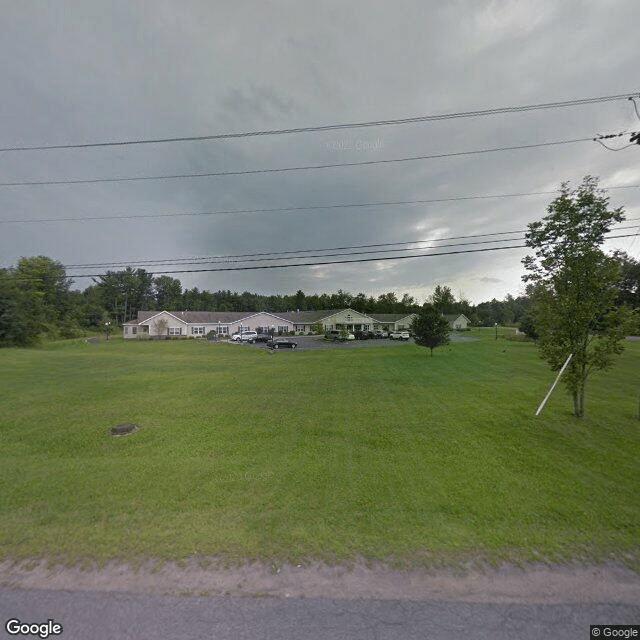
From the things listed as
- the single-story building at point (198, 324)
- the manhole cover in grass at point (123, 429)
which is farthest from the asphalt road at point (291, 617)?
the single-story building at point (198, 324)

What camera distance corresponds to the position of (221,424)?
752cm

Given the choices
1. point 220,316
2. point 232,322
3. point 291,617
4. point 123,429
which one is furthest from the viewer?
point 220,316

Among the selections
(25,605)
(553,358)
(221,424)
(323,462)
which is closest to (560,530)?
(323,462)

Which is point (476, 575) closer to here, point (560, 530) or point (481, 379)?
point (560, 530)

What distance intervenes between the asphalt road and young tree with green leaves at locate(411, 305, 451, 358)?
21.2 metres

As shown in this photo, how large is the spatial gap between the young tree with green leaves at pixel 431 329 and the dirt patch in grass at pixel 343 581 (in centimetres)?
2072

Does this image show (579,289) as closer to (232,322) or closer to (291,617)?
(291,617)

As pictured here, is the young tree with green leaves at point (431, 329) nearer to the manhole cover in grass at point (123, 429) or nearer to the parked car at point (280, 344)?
the parked car at point (280, 344)

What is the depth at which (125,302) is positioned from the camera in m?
78.4

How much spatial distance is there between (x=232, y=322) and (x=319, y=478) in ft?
163

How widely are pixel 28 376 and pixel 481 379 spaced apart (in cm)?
2059

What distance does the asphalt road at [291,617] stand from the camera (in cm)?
234

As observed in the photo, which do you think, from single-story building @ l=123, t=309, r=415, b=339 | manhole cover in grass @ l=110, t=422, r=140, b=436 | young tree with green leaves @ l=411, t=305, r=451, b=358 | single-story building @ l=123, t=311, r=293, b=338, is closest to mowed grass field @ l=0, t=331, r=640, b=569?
manhole cover in grass @ l=110, t=422, r=140, b=436

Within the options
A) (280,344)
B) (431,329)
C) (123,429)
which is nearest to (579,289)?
(123,429)
